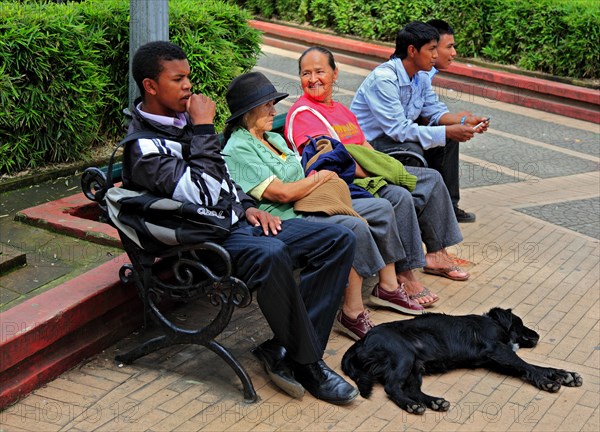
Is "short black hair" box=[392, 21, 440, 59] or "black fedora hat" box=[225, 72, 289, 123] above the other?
"short black hair" box=[392, 21, 440, 59]

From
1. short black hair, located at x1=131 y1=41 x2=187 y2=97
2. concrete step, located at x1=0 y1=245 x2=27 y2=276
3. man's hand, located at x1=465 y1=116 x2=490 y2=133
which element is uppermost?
short black hair, located at x1=131 y1=41 x2=187 y2=97

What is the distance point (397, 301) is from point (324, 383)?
1.16 meters

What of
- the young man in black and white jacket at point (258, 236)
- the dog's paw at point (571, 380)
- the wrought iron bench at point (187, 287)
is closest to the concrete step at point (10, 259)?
the wrought iron bench at point (187, 287)

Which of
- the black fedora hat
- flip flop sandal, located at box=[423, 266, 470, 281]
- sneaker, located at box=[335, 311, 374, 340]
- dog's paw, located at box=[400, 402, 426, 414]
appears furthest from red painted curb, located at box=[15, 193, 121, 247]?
flip flop sandal, located at box=[423, 266, 470, 281]

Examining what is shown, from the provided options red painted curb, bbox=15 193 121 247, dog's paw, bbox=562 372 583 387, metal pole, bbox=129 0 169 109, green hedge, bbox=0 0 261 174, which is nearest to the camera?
dog's paw, bbox=562 372 583 387

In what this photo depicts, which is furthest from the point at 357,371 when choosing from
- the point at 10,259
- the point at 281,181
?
the point at 10,259

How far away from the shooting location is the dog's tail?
14.4 ft

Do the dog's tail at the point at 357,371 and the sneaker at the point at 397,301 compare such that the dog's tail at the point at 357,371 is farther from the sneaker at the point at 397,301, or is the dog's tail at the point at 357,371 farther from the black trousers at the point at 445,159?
the black trousers at the point at 445,159

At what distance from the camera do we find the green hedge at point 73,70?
19.7 feet

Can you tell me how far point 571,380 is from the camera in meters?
4.58

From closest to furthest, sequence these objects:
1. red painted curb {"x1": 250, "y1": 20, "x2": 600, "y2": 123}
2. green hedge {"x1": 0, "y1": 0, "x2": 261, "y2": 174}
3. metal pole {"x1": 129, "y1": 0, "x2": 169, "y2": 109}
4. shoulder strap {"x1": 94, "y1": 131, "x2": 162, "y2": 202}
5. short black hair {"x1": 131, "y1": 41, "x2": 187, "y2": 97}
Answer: shoulder strap {"x1": 94, "y1": 131, "x2": 162, "y2": 202}, short black hair {"x1": 131, "y1": 41, "x2": 187, "y2": 97}, metal pole {"x1": 129, "y1": 0, "x2": 169, "y2": 109}, green hedge {"x1": 0, "y1": 0, "x2": 261, "y2": 174}, red painted curb {"x1": 250, "y1": 20, "x2": 600, "y2": 123}

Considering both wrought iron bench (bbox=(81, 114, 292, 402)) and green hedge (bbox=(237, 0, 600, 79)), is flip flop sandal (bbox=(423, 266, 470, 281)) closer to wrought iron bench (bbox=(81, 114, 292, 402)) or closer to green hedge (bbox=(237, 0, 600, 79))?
wrought iron bench (bbox=(81, 114, 292, 402))

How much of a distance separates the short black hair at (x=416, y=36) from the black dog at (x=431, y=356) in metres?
2.11

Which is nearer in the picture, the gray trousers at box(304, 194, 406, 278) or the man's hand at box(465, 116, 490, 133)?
the gray trousers at box(304, 194, 406, 278)
